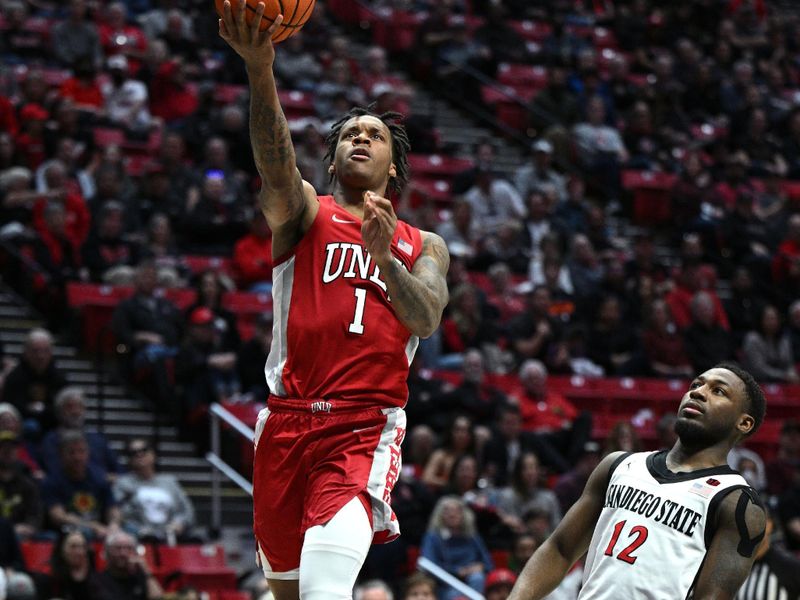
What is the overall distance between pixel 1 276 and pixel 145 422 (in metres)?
2.24

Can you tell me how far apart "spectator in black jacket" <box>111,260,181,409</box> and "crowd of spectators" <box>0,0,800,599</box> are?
3cm

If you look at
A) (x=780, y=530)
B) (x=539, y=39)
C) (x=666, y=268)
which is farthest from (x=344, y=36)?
(x=780, y=530)

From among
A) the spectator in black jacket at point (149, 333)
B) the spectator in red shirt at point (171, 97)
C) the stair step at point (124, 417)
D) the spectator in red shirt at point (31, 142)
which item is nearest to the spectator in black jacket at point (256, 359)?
A: the spectator in black jacket at point (149, 333)

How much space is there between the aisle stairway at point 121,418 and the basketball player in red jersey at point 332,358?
22.1ft

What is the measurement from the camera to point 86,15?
1745cm

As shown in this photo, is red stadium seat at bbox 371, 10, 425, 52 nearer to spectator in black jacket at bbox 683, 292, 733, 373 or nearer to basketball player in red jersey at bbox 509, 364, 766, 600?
spectator in black jacket at bbox 683, 292, 733, 373

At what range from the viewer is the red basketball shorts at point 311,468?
550cm

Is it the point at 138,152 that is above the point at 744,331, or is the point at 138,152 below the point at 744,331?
above

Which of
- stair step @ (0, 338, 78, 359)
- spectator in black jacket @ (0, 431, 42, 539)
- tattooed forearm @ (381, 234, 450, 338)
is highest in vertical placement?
tattooed forearm @ (381, 234, 450, 338)

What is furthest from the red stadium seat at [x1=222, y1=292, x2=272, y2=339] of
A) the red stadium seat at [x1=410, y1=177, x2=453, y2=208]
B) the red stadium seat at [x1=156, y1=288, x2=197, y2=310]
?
the red stadium seat at [x1=410, y1=177, x2=453, y2=208]

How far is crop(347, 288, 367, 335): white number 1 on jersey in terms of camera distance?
5578 mm

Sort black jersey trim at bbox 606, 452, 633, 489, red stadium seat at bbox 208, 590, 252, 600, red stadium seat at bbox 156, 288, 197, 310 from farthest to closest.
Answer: red stadium seat at bbox 156, 288, 197, 310 < red stadium seat at bbox 208, 590, 252, 600 < black jersey trim at bbox 606, 452, 633, 489

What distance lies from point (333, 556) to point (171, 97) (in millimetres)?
12282

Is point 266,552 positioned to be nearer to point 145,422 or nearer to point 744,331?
point 145,422
